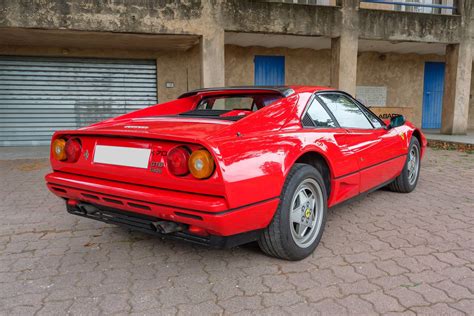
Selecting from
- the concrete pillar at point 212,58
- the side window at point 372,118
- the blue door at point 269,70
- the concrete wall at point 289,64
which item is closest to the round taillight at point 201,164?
the side window at point 372,118

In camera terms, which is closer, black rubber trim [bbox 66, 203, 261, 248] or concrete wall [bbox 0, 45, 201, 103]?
black rubber trim [bbox 66, 203, 261, 248]

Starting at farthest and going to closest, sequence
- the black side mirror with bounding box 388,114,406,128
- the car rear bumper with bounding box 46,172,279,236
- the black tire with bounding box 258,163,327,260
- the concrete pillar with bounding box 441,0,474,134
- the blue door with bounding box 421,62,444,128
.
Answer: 1. the blue door with bounding box 421,62,444,128
2. the concrete pillar with bounding box 441,0,474,134
3. the black side mirror with bounding box 388,114,406,128
4. the black tire with bounding box 258,163,327,260
5. the car rear bumper with bounding box 46,172,279,236

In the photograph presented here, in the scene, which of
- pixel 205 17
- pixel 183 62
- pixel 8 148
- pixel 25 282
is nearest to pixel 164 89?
pixel 183 62

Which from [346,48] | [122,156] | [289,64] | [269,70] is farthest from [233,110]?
[289,64]

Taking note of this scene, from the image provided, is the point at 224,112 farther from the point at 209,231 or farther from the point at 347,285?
the point at 347,285

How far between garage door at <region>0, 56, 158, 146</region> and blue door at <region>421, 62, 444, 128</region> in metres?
9.97

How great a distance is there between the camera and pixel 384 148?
3877 millimetres

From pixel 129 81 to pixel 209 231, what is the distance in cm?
956

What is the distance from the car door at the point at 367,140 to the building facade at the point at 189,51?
5.15 metres

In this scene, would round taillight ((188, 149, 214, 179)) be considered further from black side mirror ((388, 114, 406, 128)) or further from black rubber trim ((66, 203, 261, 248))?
black side mirror ((388, 114, 406, 128))

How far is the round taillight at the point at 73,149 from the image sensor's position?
9.01ft

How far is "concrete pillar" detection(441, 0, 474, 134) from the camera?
10656 mm

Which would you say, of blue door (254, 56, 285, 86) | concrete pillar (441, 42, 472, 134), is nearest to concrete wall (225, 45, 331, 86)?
blue door (254, 56, 285, 86)

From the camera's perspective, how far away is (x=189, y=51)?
36.9ft
